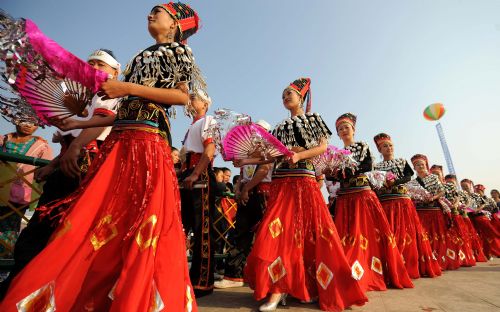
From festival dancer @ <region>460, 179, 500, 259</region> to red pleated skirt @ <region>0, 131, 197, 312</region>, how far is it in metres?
12.9

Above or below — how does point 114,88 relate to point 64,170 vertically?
above

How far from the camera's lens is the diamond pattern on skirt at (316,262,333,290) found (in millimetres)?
3143

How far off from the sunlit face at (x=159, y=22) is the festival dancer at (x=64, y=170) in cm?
69

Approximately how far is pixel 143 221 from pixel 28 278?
1.96ft

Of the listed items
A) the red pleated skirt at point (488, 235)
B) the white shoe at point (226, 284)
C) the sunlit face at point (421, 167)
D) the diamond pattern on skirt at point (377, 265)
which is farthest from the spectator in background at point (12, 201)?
the red pleated skirt at point (488, 235)

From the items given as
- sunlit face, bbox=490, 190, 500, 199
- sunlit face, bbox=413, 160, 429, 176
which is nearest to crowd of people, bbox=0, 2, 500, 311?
sunlit face, bbox=413, 160, 429, 176

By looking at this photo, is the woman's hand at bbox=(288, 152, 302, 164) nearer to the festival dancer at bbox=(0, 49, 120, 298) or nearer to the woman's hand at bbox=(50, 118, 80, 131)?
the festival dancer at bbox=(0, 49, 120, 298)

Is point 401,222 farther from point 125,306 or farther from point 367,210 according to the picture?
point 125,306

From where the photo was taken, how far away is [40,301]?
1.58m

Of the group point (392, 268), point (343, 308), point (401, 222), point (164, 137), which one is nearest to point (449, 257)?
point (401, 222)

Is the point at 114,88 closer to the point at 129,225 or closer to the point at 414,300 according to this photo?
the point at 129,225

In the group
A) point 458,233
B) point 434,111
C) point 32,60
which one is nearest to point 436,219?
point 458,233

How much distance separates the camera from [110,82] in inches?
70.9

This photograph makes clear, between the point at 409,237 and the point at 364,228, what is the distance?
5.67 feet
